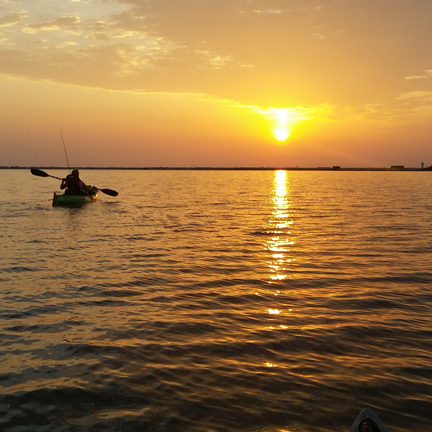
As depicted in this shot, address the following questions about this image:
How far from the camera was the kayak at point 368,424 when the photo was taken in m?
4.34

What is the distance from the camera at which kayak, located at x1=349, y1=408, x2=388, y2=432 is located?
4344mm

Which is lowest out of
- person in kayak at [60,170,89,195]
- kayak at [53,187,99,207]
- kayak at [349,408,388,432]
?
kayak at [349,408,388,432]

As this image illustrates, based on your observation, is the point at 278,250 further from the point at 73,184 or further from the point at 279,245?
the point at 73,184

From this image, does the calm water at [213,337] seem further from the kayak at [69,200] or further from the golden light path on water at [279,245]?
the kayak at [69,200]

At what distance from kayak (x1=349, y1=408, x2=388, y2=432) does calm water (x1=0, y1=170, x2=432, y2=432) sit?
1.37ft

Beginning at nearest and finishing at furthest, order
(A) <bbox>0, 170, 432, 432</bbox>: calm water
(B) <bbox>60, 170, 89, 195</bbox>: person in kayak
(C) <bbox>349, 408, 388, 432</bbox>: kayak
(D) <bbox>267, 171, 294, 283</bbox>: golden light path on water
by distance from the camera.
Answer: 1. (C) <bbox>349, 408, 388, 432</bbox>: kayak
2. (A) <bbox>0, 170, 432, 432</bbox>: calm water
3. (D) <bbox>267, 171, 294, 283</bbox>: golden light path on water
4. (B) <bbox>60, 170, 89, 195</bbox>: person in kayak

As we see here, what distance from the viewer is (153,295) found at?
390 inches

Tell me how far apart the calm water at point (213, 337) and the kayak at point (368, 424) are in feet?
1.37

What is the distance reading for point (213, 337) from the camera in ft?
24.2

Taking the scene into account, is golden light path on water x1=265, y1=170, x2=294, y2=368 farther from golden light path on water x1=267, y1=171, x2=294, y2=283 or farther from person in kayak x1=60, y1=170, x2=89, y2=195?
person in kayak x1=60, y1=170, x2=89, y2=195

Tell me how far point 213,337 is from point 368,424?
11.1 ft

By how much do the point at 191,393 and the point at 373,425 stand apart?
90.3 inches

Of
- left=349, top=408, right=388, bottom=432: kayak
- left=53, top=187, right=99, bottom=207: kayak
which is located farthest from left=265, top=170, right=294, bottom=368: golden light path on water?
left=53, top=187, right=99, bottom=207: kayak

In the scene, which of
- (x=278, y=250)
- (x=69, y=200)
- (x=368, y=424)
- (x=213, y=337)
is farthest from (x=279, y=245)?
(x=69, y=200)
